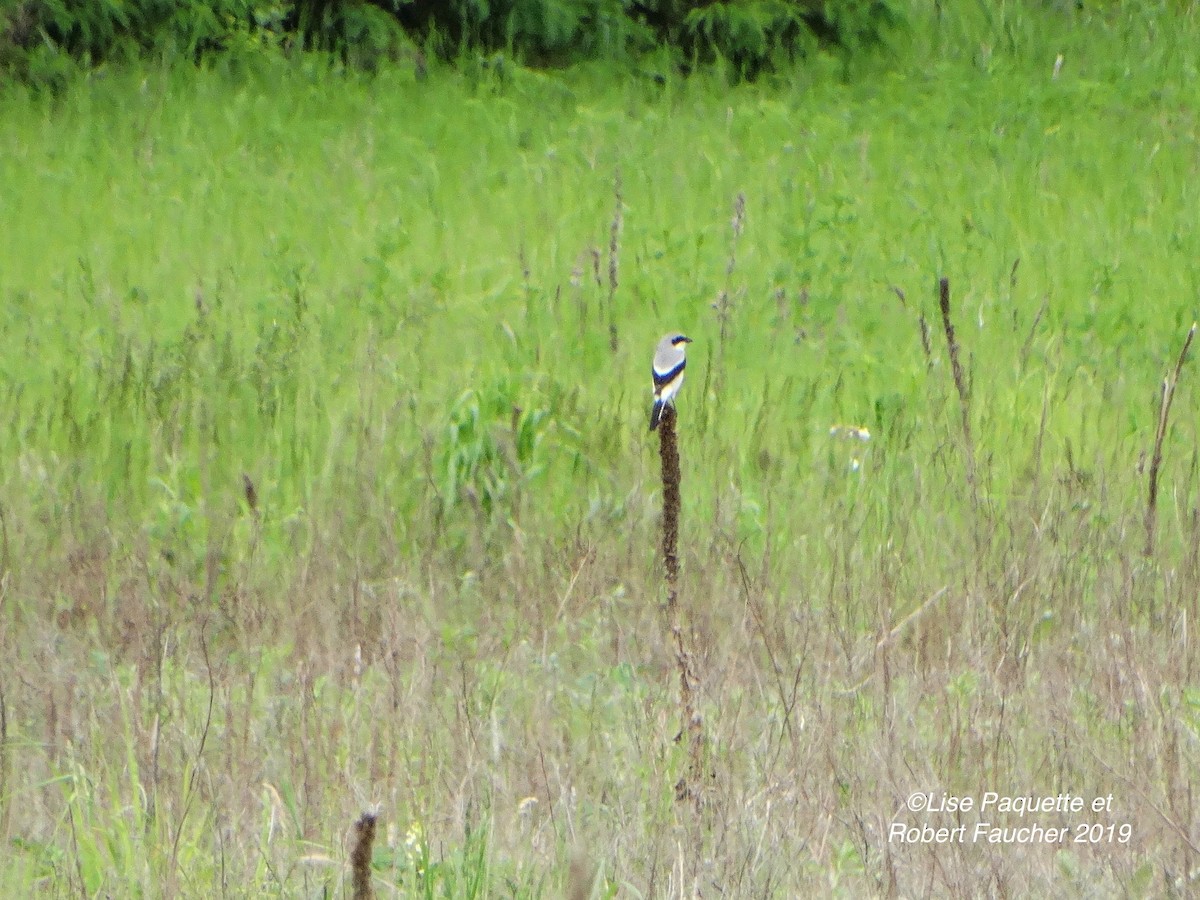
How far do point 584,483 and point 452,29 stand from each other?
257 inches

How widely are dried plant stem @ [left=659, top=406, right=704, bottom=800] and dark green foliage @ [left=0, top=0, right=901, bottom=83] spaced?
7.81 metres

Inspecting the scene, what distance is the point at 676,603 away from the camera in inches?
118

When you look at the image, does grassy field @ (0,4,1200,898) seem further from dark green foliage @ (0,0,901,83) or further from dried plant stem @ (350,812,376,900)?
dried plant stem @ (350,812,376,900)

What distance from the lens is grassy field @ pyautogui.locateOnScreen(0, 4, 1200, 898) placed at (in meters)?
3.04

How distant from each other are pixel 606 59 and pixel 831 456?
5908mm

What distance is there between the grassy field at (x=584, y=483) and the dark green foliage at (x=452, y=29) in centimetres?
35

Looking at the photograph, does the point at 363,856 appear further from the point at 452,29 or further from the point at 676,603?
the point at 452,29

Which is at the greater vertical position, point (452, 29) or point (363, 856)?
point (452, 29)

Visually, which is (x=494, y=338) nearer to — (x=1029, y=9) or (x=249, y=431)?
(x=249, y=431)

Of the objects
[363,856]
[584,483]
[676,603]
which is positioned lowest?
[363,856]

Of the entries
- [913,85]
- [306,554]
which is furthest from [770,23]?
[306,554]

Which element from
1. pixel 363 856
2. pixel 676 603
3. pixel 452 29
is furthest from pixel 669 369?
pixel 452 29

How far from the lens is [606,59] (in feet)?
35.4

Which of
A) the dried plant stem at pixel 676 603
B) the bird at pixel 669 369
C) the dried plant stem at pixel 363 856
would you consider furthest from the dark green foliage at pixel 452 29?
the dried plant stem at pixel 363 856
